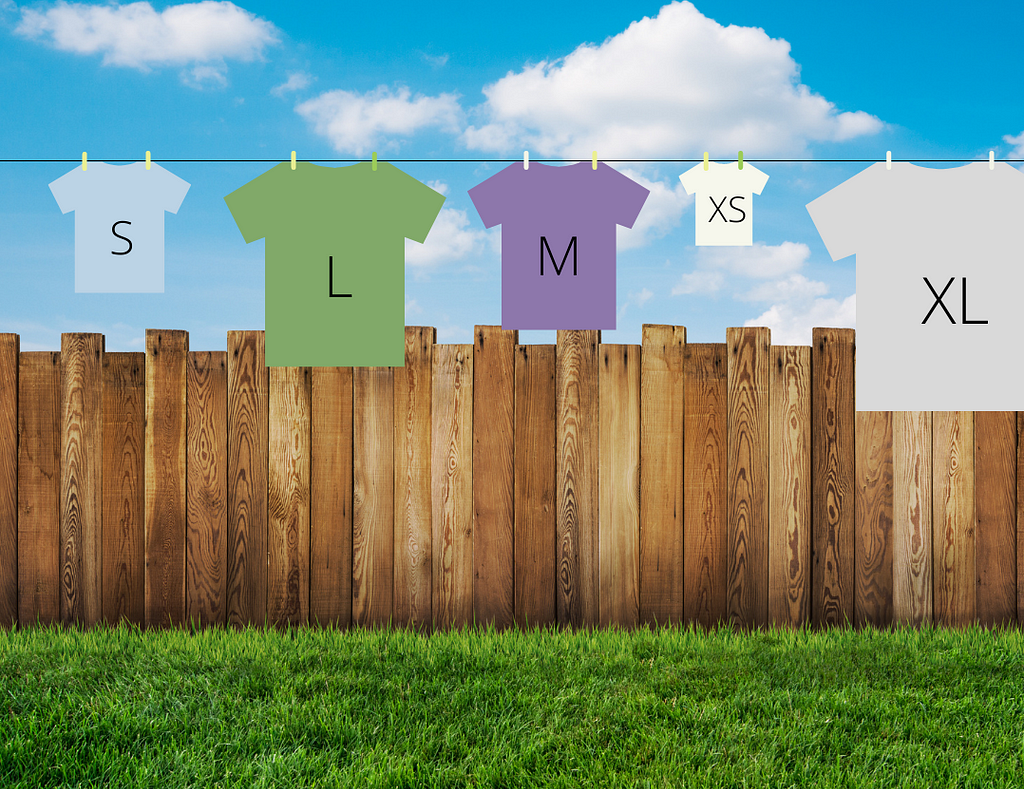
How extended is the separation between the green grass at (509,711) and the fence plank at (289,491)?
28 centimetres

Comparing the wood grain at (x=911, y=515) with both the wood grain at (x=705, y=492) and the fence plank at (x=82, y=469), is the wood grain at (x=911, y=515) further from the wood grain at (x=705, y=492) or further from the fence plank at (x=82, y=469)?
the fence plank at (x=82, y=469)

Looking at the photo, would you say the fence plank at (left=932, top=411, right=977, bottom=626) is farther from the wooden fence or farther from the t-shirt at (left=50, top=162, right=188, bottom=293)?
the t-shirt at (left=50, top=162, right=188, bottom=293)

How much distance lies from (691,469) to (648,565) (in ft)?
1.97

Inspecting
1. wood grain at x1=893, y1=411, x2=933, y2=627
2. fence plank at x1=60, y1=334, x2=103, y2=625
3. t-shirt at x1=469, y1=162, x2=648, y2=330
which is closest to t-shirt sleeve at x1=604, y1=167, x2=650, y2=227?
t-shirt at x1=469, y1=162, x2=648, y2=330

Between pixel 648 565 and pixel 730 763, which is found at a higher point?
pixel 648 565

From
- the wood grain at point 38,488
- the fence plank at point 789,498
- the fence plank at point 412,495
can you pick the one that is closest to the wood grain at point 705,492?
the fence plank at point 789,498

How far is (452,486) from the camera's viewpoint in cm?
386

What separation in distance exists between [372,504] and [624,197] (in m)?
2.30

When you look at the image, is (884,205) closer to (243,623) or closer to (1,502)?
(243,623)

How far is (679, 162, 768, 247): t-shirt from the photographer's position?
4008 millimetres

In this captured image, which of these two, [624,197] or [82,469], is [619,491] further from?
[82,469]

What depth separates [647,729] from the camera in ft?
8.69

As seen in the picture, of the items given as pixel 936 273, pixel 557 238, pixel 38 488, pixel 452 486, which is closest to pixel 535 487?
pixel 452 486

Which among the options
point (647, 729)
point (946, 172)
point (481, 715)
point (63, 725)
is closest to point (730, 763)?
point (647, 729)
